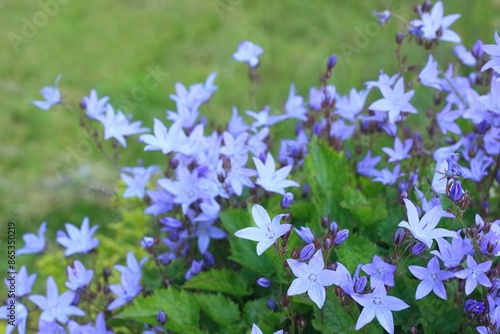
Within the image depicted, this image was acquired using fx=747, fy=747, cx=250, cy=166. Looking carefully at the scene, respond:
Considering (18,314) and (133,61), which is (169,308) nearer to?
(18,314)

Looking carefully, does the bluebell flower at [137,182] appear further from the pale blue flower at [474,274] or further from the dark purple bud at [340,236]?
the pale blue flower at [474,274]

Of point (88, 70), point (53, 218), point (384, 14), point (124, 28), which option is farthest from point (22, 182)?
point (384, 14)

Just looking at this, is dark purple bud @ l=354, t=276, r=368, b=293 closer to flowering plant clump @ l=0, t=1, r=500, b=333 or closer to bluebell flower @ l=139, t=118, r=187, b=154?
flowering plant clump @ l=0, t=1, r=500, b=333

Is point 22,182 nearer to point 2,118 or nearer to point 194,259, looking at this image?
point 2,118

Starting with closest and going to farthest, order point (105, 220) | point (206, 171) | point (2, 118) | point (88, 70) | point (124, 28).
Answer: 1. point (206, 171)
2. point (105, 220)
3. point (2, 118)
4. point (88, 70)
5. point (124, 28)

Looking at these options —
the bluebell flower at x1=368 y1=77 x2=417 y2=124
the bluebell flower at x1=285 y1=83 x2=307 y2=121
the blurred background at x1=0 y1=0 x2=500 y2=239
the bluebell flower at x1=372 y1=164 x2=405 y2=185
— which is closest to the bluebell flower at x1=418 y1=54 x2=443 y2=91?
the bluebell flower at x1=368 y1=77 x2=417 y2=124

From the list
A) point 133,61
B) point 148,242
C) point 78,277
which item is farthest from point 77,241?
point 133,61
